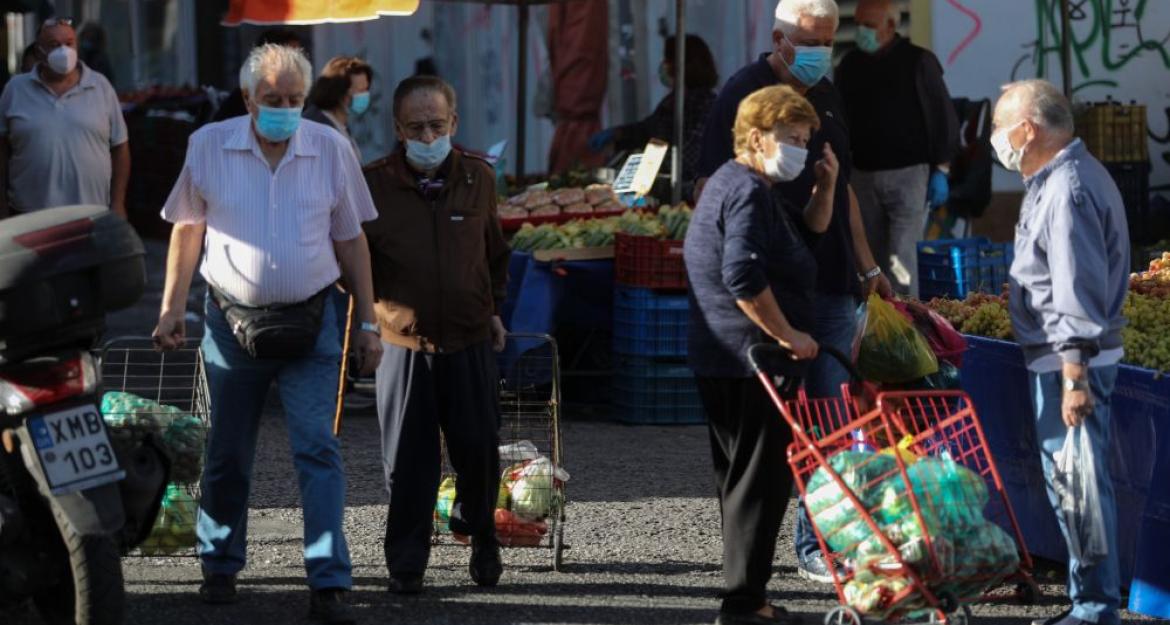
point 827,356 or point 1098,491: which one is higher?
point 827,356

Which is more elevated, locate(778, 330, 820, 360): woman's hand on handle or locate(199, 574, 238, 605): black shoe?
locate(778, 330, 820, 360): woman's hand on handle

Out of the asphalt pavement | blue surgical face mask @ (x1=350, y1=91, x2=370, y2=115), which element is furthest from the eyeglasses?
the asphalt pavement

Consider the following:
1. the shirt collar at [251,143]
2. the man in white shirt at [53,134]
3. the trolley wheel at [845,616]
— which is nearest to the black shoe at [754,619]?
the trolley wheel at [845,616]

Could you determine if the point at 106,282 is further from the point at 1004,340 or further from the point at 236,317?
the point at 1004,340

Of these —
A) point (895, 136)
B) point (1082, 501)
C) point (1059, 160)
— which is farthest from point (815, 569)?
point (895, 136)

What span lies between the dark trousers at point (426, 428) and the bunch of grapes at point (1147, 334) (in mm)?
2148

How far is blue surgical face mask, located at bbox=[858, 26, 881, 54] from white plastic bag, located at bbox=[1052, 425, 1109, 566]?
553cm

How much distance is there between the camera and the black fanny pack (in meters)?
6.20

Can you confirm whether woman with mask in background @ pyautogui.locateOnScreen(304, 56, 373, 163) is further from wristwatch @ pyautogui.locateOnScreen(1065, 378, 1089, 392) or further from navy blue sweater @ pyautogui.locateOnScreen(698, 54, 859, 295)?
wristwatch @ pyautogui.locateOnScreen(1065, 378, 1089, 392)

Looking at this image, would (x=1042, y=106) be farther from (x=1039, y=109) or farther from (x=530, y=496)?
(x=530, y=496)

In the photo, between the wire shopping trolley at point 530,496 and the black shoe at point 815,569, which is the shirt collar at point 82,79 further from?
the black shoe at point 815,569

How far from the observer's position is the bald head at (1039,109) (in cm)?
614

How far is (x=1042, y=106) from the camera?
615 cm

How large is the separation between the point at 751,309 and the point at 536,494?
1.47 m
